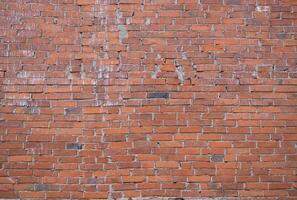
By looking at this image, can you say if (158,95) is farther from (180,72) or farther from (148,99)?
(180,72)

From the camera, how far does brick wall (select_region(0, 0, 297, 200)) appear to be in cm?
332

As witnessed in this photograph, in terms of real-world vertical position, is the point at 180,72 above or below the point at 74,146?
above

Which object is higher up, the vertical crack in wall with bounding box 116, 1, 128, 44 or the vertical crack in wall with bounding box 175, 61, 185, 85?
the vertical crack in wall with bounding box 116, 1, 128, 44

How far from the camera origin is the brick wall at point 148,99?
3318 mm

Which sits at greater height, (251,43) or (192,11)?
(192,11)

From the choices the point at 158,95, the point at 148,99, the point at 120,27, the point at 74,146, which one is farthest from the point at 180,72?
the point at 74,146

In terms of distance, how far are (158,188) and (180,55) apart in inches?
52.8

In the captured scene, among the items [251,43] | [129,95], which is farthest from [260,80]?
[129,95]

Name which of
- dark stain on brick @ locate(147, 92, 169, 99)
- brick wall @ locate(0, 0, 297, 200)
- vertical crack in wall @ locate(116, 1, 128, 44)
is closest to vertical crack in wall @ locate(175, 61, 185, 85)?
brick wall @ locate(0, 0, 297, 200)

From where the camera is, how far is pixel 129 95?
338 cm

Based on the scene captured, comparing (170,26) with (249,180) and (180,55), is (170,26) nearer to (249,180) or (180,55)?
(180,55)

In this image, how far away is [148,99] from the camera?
133 inches

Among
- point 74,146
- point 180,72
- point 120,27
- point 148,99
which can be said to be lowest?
point 74,146

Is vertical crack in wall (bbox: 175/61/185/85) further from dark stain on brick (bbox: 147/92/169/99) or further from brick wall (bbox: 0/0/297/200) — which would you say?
dark stain on brick (bbox: 147/92/169/99)
